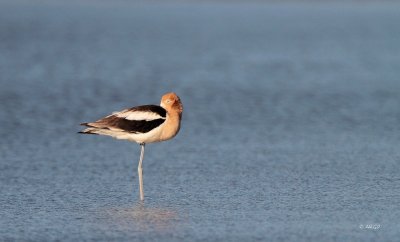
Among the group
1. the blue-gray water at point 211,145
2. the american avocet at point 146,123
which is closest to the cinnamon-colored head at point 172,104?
the american avocet at point 146,123

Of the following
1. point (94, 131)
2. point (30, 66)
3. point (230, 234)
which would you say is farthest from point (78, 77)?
point (230, 234)

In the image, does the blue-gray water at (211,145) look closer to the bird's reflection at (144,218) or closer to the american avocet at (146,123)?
the bird's reflection at (144,218)

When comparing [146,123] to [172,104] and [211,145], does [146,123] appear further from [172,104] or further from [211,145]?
[211,145]

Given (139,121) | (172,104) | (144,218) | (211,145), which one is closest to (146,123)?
(139,121)

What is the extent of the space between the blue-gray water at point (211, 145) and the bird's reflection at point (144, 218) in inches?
0.7

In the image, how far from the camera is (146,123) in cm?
990

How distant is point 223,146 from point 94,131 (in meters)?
3.09

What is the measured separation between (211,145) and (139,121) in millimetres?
3177

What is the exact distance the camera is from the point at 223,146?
42.3 feet

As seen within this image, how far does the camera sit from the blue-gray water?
858cm

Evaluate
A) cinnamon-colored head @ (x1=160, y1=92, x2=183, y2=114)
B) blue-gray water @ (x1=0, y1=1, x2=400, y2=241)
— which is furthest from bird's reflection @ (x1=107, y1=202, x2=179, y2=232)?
cinnamon-colored head @ (x1=160, y1=92, x2=183, y2=114)

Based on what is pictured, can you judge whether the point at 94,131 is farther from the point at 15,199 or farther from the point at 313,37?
the point at 313,37

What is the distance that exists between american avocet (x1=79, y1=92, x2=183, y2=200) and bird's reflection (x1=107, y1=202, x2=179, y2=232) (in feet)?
2.28

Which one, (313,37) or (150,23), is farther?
(150,23)
